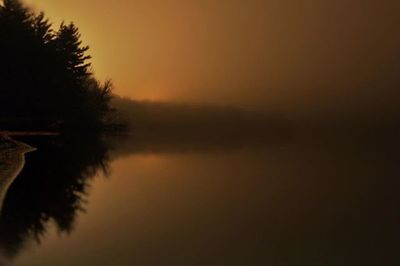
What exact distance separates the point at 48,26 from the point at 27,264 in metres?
55.5

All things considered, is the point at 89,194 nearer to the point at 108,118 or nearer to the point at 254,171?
the point at 254,171

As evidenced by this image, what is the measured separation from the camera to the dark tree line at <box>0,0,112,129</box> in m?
54.1

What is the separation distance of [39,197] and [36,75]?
3934 cm

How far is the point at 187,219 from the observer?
18.1 meters

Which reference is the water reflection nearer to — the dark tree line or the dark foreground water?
the dark foreground water

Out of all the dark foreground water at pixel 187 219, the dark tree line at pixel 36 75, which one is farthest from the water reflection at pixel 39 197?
the dark tree line at pixel 36 75

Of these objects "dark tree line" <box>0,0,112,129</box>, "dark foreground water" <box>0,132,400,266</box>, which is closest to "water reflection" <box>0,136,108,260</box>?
"dark foreground water" <box>0,132,400,266</box>

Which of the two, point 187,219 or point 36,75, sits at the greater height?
point 36,75

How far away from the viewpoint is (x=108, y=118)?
307ft

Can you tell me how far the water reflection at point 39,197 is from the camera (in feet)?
43.4

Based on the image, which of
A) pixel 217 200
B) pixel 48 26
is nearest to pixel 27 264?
pixel 217 200

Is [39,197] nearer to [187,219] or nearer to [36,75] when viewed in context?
[187,219]

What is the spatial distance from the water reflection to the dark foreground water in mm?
40

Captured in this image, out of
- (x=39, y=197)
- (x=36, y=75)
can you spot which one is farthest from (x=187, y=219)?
(x=36, y=75)
